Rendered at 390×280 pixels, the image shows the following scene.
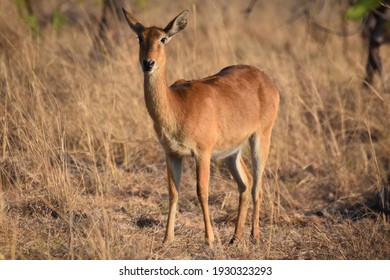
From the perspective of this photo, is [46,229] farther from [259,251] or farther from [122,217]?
[259,251]

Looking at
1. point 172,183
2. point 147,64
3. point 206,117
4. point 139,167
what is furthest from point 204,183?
point 139,167

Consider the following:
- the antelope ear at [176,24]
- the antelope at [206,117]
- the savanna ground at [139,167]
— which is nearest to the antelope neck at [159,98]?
the antelope at [206,117]

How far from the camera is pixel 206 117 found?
5922 millimetres

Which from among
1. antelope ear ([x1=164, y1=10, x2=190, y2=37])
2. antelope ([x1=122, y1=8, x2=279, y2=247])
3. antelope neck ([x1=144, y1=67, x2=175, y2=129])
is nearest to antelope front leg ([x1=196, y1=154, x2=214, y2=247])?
antelope ([x1=122, y1=8, x2=279, y2=247])

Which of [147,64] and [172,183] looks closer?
[147,64]

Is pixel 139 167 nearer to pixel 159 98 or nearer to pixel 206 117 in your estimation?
pixel 206 117

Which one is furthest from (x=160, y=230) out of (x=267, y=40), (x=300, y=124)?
(x=267, y=40)

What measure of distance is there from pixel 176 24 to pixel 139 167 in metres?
2.53

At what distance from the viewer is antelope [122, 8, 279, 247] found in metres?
5.65

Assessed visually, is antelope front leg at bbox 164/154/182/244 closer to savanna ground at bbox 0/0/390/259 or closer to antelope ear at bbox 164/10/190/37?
savanna ground at bbox 0/0/390/259

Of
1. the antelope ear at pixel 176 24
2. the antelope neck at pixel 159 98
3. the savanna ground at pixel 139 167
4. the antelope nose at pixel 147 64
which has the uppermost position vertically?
the antelope ear at pixel 176 24

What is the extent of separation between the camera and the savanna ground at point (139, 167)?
5719 mm

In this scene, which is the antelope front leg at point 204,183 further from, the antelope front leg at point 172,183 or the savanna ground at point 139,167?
the antelope front leg at point 172,183

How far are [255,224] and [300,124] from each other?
2.68 metres
